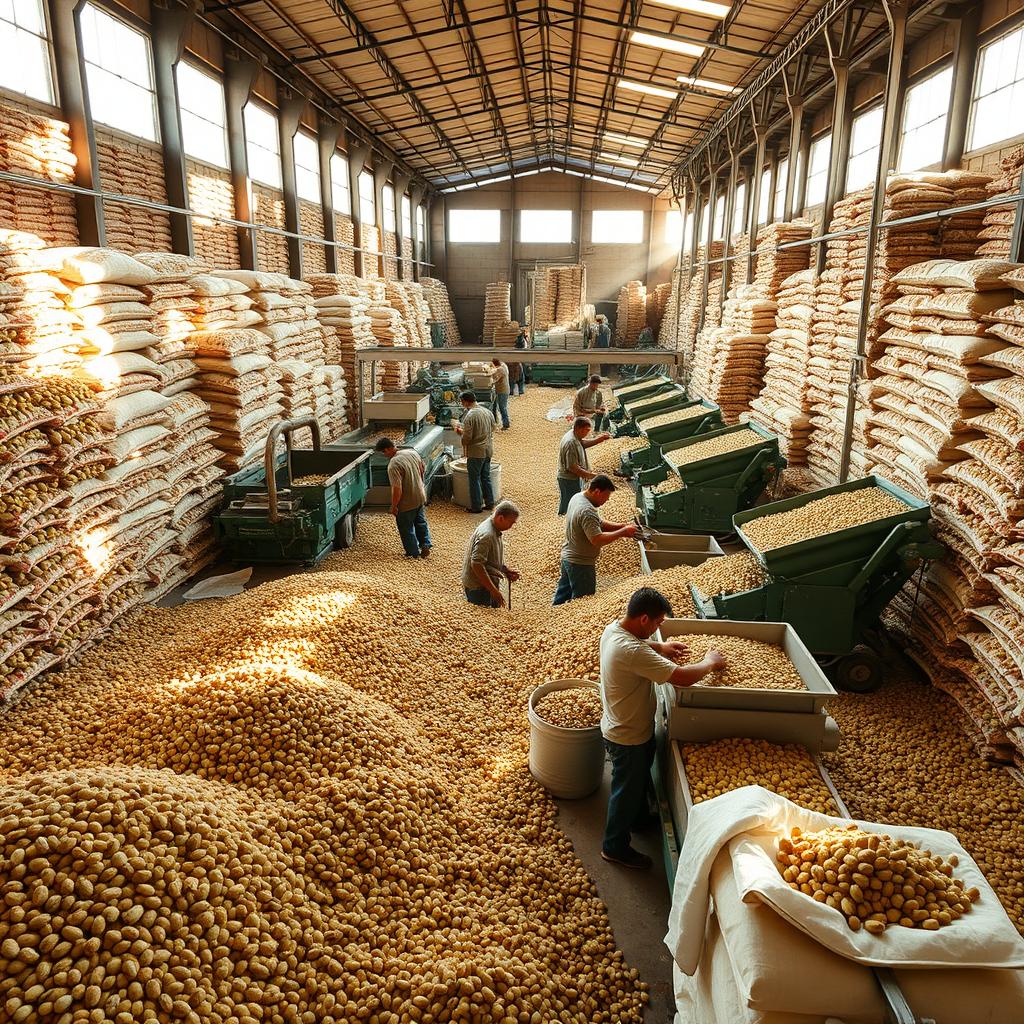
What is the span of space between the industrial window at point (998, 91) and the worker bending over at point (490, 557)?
738 cm

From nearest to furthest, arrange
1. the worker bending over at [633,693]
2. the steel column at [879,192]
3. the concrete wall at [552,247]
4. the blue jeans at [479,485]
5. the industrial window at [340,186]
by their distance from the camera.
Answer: the worker bending over at [633,693] < the steel column at [879,192] < the blue jeans at [479,485] < the industrial window at [340,186] < the concrete wall at [552,247]

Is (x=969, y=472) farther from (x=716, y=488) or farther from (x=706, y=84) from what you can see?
(x=706, y=84)

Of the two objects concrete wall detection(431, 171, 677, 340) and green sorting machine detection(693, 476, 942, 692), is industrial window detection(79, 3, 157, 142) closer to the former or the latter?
green sorting machine detection(693, 476, 942, 692)

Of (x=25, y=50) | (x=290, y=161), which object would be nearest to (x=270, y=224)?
(x=290, y=161)

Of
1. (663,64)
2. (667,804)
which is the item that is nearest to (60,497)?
(667,804)

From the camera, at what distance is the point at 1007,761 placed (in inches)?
200

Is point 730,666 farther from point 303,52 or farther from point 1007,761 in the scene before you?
point 303,52

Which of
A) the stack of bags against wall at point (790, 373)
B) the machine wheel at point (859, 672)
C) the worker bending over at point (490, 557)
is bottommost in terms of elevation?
the machine wheel at point (859, 672)

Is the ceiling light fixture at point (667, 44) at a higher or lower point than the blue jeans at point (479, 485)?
higher

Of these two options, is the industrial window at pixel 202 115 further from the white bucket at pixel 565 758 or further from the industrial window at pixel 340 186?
the white bucket at pixel 565 758

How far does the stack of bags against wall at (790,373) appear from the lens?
34.4ft

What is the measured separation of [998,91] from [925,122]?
195cm

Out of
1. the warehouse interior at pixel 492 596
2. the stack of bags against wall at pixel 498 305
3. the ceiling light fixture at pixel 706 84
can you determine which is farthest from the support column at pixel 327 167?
the stack of bags against wall at pixel 498 305

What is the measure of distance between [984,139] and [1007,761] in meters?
7.89
